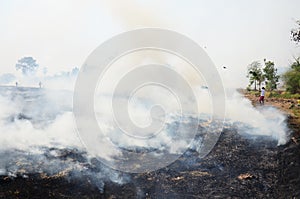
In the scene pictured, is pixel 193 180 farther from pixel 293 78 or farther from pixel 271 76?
pixel 271 76

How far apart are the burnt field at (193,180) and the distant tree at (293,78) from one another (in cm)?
1512

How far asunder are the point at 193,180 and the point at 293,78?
20.9 metres

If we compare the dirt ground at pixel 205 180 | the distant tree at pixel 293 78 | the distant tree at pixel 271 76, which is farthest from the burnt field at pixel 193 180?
the distant tree at pixel 271 76

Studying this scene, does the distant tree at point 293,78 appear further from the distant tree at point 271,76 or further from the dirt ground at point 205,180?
the dirt ground at point 205,180

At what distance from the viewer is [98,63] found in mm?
29500

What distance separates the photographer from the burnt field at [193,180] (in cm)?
1166

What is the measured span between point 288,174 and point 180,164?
4.74 m

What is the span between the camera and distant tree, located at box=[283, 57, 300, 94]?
28.5m

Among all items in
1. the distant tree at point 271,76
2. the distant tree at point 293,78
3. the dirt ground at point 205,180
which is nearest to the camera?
the dirt ground at point 205,180

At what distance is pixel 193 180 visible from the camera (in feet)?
42.9

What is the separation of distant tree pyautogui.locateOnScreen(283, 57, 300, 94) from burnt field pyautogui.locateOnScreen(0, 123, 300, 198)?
49.6 ft

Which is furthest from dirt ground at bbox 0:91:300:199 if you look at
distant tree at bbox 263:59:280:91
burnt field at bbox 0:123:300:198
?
distant tree at bbox 263:59:280:91

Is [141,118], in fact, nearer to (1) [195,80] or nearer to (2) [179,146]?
(2) [179,146]

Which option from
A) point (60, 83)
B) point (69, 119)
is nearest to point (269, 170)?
point (69, 119)
